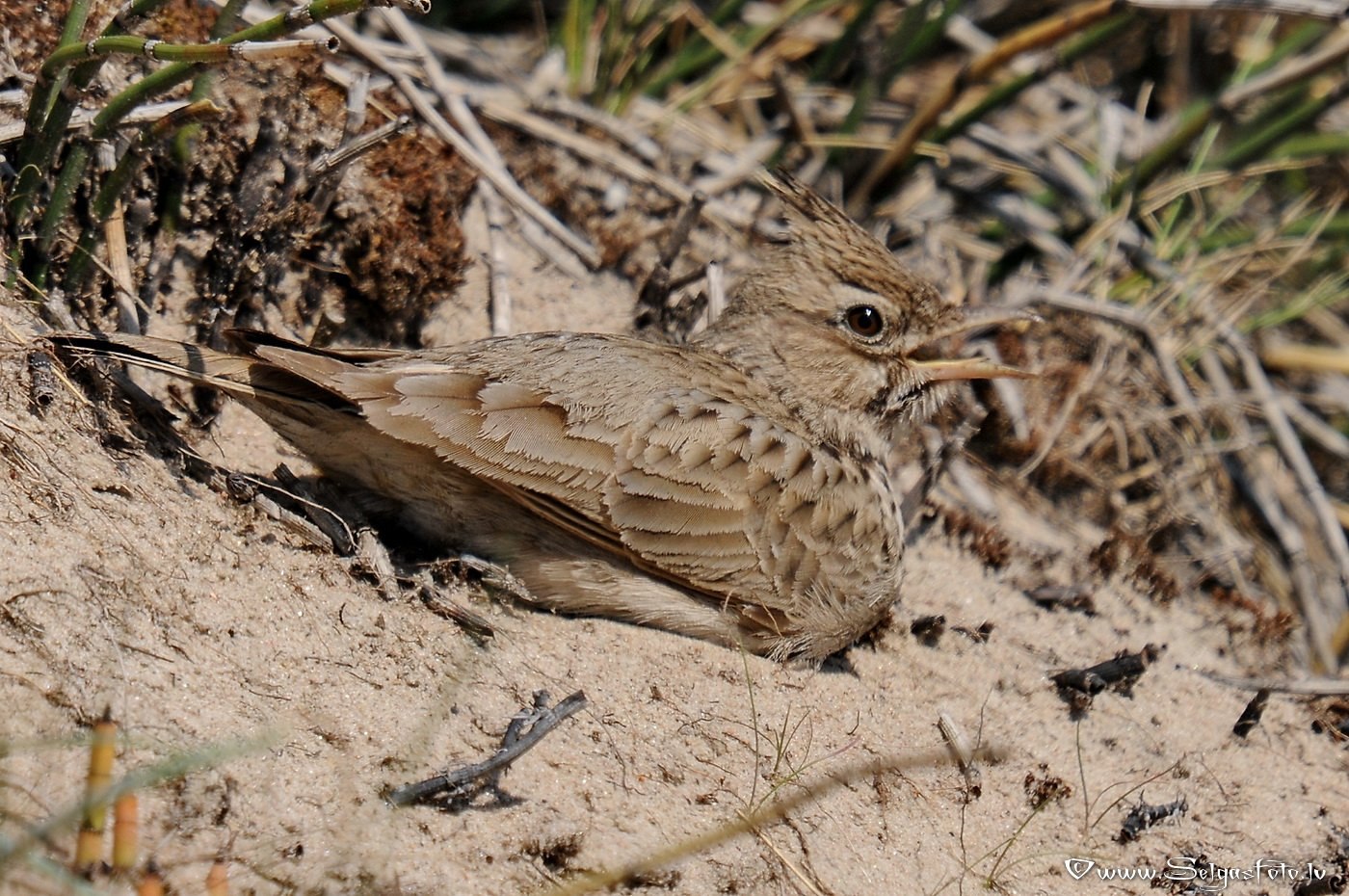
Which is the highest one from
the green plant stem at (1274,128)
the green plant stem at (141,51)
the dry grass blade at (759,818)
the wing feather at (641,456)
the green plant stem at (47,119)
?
the green plant stem at (141,51)

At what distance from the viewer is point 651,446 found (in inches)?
166

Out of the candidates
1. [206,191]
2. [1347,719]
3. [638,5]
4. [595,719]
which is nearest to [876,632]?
[595,719]

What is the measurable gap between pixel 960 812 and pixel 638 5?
14.2 feet

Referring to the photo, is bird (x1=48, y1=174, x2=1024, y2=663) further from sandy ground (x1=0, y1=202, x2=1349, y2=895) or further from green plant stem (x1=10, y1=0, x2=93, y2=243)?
green plant stem (x1=10, y1=0, x2=93, y2=243)

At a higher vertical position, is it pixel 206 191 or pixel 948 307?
pixel 206 191

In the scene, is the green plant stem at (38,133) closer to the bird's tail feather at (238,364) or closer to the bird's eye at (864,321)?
the bird's tail feather at (238,364)

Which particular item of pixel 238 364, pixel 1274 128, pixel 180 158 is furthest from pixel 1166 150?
pixel 238 364

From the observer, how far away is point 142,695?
3.11 metres

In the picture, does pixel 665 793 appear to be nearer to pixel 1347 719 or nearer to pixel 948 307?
pixel 948 307

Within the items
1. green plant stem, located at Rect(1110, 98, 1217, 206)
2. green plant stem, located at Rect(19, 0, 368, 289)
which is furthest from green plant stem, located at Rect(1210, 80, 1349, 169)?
green plant stem, located at Rect(19, 0, 368, 289)

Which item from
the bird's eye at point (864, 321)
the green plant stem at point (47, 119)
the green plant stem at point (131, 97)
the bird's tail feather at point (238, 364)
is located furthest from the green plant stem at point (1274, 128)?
the green plant stem at point (47, 119)

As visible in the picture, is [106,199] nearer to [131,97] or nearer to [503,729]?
[131,97]

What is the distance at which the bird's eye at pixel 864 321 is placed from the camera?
15.6 feet

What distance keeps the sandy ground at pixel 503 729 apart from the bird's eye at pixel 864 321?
100cm
